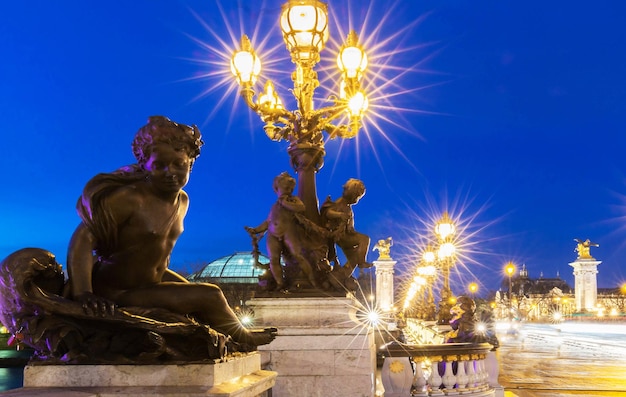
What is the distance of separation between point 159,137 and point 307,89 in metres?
6.84

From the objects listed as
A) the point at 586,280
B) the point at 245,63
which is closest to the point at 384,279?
the point at 586,280

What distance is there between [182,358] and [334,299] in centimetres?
546

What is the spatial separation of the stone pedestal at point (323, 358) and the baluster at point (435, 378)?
858 millimetres

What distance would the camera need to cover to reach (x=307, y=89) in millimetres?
Result: 10258

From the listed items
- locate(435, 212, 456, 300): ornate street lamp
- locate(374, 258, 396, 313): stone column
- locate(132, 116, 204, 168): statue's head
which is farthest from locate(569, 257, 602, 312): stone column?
locate(132, 116, 204, 168): statue's head

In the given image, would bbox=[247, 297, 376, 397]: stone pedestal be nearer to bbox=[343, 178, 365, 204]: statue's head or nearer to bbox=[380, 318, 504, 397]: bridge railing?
bbox=[380, 318, 504, 397]: bridge railing

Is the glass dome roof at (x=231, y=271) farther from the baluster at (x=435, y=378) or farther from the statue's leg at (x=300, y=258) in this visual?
the baluster at (x=435, y=378)

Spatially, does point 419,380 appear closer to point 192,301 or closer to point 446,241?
point 192,301

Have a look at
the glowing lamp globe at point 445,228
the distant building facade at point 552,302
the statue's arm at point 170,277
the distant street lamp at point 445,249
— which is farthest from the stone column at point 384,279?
the statue's arm at point 170,277

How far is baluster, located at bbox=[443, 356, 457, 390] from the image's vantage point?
8.92 metres

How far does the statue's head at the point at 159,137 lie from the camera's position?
3.59 m

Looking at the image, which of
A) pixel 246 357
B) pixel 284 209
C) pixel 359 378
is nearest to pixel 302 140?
pixel 284 209

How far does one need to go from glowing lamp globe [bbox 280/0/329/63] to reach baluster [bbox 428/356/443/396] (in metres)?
4.71

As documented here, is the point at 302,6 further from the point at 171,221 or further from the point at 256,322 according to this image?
the point at 171,221
